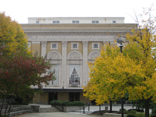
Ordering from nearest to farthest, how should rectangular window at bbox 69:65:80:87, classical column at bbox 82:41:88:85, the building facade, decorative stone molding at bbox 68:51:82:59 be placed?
1. classical column at bbox 82:41:88:85
2. rectangular window at bbox 69:65:80:87
3. the building facade
4. decorative stone molding at bbox 68:51:82:59

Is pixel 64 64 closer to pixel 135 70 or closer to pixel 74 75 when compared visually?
pixel 74 75

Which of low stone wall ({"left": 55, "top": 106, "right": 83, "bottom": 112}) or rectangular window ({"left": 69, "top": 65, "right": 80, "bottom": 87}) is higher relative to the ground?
rectangular window ({"left": 69, "top": 65, "right": 80, "bottom": 87})

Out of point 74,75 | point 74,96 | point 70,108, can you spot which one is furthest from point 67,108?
point 74,75

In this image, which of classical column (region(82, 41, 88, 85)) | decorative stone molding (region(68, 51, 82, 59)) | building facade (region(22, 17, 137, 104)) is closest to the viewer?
classical column (region(82, 41, 88, 85))

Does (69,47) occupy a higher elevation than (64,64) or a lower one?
higher

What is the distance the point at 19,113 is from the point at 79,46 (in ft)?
90.8

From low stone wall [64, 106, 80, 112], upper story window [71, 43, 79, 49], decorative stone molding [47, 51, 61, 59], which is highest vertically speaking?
upper story window [71, 43, 79, 49]

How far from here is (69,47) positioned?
48031 millimetres

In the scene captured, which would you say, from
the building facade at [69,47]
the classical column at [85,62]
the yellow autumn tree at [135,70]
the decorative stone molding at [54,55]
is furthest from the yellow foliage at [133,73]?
the decorative stone molding at [54,55]

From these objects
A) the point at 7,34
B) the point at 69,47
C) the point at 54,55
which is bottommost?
the point at 54,55

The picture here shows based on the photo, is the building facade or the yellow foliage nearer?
the yellow foliage

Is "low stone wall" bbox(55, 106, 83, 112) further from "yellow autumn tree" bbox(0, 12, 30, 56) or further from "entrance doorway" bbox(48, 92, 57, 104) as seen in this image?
"entrance doorway" bbox(48, 92, 57, 104)

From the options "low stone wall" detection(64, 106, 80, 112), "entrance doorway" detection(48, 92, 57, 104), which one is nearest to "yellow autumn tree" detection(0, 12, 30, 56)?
"low stone wall" detection(64, 106, 80, 112)

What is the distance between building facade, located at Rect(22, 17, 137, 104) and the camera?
153 feet
